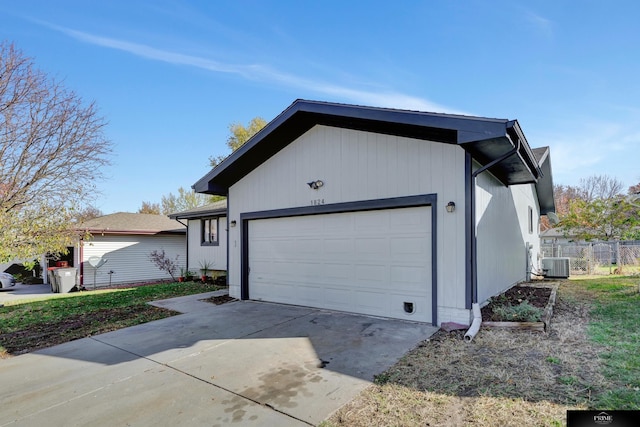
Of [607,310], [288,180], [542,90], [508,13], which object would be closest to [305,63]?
[288,180]

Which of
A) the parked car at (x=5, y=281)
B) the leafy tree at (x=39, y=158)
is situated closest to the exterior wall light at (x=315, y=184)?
the leafy tree at (x=39, y=158)

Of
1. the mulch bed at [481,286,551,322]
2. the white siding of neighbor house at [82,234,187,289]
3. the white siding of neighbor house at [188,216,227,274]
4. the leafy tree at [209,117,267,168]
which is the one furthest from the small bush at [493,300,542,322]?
the leafy tree at [209,117,267,168]

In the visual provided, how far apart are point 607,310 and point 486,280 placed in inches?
103

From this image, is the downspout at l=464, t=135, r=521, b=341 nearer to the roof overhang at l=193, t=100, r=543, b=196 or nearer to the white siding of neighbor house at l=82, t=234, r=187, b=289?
the roof overhang at l=193, t=100, r=543, b=196

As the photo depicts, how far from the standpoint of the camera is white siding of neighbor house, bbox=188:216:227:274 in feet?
44.5

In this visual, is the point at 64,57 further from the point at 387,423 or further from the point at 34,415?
the point at 387,423

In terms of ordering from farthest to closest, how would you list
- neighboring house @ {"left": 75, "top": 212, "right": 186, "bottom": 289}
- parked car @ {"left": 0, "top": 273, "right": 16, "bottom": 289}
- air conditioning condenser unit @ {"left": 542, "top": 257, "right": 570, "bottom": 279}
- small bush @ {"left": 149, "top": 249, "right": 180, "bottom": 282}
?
1. small bush @ {"left": 149, "top": 249, "right": 180, "bottom": 282}
2. parked car @ {"left": 0, "top": 273, "right": 16, "bottom": 289}
3. neighboring house @ {"left": 75, "top": 212, "right": 186, "bottom": 289}
4. air conditioning condenser unit @ {"left": 542, "top": 257, "right": 570, "bottom": 279}

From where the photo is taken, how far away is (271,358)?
14.5 feet

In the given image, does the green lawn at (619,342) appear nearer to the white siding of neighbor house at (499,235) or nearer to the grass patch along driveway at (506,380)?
the grass patch along driveway at (506,380)

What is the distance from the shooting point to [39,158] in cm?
781

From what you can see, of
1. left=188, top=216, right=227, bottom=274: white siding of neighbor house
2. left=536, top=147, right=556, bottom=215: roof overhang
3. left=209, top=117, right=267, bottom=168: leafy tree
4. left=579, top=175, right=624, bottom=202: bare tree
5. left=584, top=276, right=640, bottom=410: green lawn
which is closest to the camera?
left=584, top=276, right=640, bottom=410: green lawn

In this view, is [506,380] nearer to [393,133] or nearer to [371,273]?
[371,273]

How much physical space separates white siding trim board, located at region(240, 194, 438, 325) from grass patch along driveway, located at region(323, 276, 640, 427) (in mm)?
1080

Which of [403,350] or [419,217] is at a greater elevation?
[419,217]
